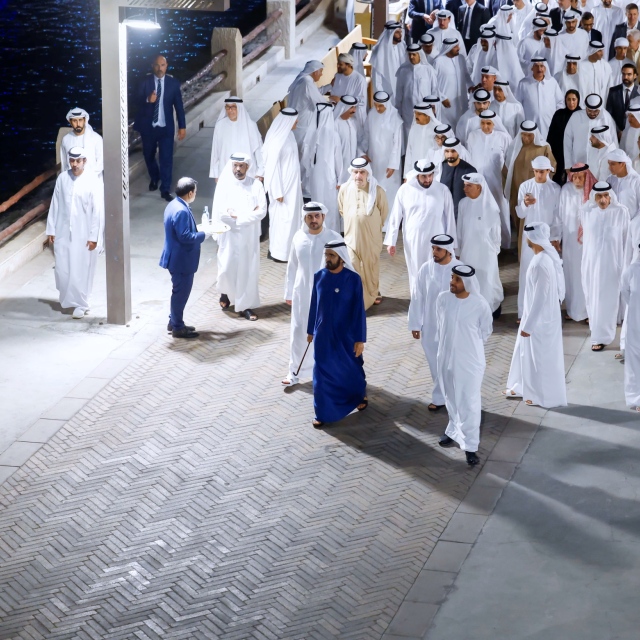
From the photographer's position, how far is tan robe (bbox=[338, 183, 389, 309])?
1351 cm

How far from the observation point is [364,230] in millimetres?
13500

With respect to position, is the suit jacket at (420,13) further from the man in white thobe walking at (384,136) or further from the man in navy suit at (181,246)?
the man in navy suit at (181,246)

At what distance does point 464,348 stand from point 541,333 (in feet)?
3.89

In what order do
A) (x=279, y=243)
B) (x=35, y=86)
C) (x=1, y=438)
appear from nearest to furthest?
(x=1, y=438) → (x=279, y=243) → (x=35, y=86)

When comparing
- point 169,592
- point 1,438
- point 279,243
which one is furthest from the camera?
point 279,243

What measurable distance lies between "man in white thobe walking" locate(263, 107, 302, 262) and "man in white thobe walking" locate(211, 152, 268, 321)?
4.31 ft

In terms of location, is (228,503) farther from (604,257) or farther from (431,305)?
(604,257)

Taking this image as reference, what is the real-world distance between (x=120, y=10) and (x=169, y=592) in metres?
6.15

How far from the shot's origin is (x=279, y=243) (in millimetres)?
15148

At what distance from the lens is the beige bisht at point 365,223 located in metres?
13.5

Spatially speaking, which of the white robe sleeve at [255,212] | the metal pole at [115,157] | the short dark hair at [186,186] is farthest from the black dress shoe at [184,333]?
the short dark hair at [186,186]

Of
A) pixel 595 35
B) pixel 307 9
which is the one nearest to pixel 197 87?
pixel 307 9

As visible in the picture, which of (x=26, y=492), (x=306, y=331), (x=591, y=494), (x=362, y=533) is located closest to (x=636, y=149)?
(x=306, y=331)

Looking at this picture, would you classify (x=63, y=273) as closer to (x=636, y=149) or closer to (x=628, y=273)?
(x=628, y=273)
